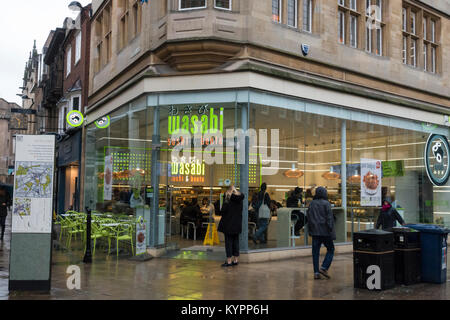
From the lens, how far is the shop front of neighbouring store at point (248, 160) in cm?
1204

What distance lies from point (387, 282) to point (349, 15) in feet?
30.9

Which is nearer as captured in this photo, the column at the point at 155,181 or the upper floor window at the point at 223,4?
the upper floor window at the point at 223,4

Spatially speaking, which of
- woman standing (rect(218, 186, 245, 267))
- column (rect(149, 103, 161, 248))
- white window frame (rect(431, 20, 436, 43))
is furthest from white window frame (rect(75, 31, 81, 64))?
white window frame (rect(431, 20, 436, 43))

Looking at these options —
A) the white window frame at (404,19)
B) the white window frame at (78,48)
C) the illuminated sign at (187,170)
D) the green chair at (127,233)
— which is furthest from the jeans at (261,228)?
the white window frame at (78,48)

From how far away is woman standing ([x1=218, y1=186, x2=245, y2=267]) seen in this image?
33.5 feet

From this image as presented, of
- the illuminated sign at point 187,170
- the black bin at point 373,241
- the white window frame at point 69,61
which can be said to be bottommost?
the black bin at point 373,241

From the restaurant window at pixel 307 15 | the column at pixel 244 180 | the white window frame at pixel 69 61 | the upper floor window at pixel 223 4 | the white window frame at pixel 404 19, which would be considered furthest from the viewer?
the white window frame at pixel 69 61

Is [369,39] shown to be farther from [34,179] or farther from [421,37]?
[34,179]

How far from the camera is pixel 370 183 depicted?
1491cm

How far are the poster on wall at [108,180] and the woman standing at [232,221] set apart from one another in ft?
22.5

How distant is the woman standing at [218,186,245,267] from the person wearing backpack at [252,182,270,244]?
1.47 meters

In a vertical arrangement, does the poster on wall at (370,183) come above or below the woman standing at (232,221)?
above

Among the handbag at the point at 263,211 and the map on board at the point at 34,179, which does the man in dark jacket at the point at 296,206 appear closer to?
the handbag at the point at 263,211
